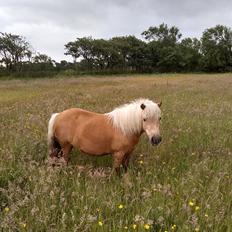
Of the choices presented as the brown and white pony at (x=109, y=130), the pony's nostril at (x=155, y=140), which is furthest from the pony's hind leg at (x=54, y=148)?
the pony's nostril at (x=155, y=140)

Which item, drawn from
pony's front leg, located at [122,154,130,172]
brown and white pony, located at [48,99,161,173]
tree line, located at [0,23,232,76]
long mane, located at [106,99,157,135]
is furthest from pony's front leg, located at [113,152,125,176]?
tree line, located at [0,23,232,76]

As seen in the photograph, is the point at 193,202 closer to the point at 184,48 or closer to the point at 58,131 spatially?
the point at 58,131

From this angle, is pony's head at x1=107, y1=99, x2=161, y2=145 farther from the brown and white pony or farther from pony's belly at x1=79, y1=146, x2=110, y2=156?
pony's belly at x1=79, y1=146, x2=110, y2=156

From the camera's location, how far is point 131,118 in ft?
20.8

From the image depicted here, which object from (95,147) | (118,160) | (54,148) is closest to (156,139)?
(118,160)

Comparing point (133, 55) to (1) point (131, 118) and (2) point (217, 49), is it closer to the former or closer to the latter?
(2) point (217, 49)

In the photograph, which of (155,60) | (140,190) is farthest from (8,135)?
(155,60)

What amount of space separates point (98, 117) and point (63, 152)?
3.32 feet

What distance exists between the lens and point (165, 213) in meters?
4.32

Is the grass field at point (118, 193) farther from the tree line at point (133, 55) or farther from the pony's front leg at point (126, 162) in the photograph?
the tree line at point (133, 55)

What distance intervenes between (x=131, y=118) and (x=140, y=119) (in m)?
0.19

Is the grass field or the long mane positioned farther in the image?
the long mane

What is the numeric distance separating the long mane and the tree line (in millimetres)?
78945

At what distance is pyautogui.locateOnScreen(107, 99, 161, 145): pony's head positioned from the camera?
19.6 ft
